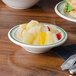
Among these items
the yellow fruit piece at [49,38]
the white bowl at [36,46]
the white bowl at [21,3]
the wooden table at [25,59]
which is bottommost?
the white bowl at [21,3]

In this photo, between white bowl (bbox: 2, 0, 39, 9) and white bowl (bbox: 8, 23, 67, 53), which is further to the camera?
white bowl (bbox: 2, 0, 39, 9)

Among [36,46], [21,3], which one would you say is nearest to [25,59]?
[36,46]

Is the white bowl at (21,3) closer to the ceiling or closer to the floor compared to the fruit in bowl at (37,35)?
closer to the floor

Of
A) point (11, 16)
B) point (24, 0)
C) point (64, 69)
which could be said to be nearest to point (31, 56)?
point (64, 69)

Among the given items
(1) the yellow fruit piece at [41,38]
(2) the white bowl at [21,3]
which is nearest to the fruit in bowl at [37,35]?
(1) the yellow fruit piece at [41,38]

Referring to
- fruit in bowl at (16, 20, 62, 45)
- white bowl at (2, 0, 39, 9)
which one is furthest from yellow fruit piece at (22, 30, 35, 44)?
white bowl at (2, 0, 39, 9)

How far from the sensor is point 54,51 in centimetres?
115

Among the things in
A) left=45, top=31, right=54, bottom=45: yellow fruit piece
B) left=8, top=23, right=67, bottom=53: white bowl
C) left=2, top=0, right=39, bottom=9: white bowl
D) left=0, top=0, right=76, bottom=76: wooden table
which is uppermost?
left=45, top=31, right=54, bottom=45: yellow fruit piece

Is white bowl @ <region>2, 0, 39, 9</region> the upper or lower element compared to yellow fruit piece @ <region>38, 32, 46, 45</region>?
lower

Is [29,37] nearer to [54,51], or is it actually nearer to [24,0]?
[54,51]

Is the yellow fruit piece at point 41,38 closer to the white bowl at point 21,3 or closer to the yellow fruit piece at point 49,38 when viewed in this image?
the yellow fruit piece at point 49,38

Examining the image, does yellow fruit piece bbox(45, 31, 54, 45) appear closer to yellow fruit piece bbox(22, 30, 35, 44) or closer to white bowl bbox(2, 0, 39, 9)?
yellow fruit piece bbox(22, 30, 35, 44)

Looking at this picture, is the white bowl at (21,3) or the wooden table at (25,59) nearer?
the wooden table at (25,59)

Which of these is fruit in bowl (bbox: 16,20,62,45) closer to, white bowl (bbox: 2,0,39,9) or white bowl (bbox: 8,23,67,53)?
white bowl (bbox: 8,23,67,53)
